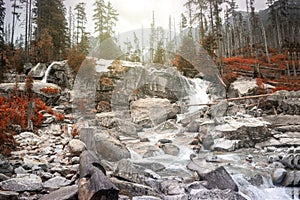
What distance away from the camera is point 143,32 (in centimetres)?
5966

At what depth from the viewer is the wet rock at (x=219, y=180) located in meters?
5.77

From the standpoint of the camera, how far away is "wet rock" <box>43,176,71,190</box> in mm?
5155

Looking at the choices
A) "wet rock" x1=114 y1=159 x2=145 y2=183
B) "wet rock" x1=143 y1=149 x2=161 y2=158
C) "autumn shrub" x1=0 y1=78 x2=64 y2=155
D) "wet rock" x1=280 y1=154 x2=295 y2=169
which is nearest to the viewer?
"wet rock" x1=114 y1=159 x2=145 y2=183

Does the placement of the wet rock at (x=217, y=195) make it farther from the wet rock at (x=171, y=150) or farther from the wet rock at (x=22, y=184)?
the wet rock at (x=171, y=150)

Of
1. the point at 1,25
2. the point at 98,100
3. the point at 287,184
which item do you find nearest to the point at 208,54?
the point at 98,100

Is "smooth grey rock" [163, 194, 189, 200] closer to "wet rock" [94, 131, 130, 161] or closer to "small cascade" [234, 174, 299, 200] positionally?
"small cascade" [234, 174, 299, 200]

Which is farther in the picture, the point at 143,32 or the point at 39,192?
the point at 143,32

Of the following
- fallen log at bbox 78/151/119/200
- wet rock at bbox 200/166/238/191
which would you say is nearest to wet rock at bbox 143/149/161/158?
wet rock at bbox 200/166/238/191

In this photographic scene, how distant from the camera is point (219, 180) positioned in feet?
19.2

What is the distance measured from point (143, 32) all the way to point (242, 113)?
163 ft

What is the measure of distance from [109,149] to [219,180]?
3.91 meters

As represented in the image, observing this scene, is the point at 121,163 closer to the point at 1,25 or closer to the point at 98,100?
the point at 98,100

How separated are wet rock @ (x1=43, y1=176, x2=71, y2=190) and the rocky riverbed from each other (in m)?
0.02

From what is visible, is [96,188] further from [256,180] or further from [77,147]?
[256,180]
